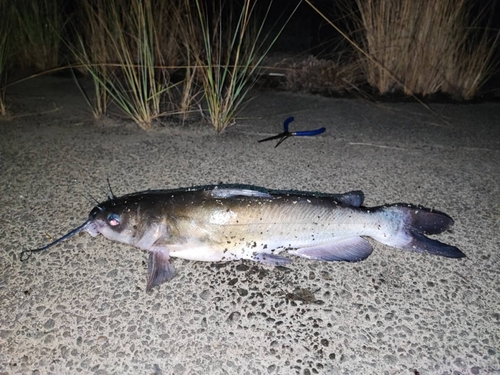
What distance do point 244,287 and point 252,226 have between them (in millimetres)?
317

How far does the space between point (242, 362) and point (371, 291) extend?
763 mm

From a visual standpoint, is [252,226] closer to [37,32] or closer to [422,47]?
[422,47]

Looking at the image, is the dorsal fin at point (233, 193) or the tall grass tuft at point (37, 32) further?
the tall grass tuft at point (37, 32)

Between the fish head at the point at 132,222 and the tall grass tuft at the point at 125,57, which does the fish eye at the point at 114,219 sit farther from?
the tall grass tuft at the point at 125,57

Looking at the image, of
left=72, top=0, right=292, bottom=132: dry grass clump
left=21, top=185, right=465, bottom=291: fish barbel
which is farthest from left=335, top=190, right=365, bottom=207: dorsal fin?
left=72, top=0, right=292, bottom=132: dry grass clump

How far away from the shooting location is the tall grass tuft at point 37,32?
5219 mm

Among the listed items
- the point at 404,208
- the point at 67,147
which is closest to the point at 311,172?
the point at 404,208

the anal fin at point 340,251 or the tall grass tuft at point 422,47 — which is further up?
the tall grass tuft at point 422,47

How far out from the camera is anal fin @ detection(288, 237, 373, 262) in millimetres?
2145

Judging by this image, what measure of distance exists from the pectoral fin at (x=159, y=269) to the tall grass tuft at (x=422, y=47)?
357cm

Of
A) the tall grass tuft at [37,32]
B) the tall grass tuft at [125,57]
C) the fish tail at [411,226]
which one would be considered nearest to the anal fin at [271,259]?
the fish tail at [411,226]

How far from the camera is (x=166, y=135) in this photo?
144 inches

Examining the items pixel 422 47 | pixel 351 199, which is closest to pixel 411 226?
pixel 351 199

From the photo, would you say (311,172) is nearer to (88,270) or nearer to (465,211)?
(465,211)
